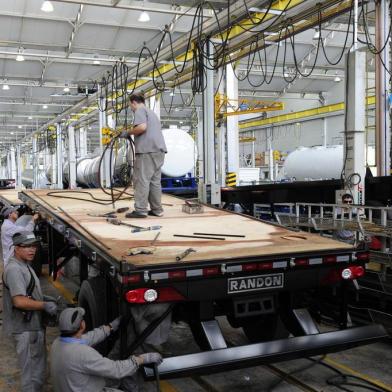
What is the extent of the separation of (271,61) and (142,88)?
5.80m

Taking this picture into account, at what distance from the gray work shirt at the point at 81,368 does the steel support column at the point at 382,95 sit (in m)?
6.39

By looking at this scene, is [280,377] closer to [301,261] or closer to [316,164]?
[301,261]

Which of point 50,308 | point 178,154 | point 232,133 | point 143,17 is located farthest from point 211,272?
point 178,154

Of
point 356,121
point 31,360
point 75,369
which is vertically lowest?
point 31,360

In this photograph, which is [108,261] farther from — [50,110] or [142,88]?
[50,110]

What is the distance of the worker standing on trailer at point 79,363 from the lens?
3.23 m

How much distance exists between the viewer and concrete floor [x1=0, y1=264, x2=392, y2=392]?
4434 mm

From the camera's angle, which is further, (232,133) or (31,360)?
(232,133)

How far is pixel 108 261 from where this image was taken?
12.0 feet

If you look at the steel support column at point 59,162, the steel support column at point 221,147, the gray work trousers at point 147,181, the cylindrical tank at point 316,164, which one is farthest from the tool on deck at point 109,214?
the steel support column at point 59,162

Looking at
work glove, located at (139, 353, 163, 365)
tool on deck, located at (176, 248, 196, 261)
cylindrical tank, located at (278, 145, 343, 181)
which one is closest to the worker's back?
work glove, located at (139, 353, 163, 365)

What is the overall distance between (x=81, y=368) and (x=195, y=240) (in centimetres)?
164

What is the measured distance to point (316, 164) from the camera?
16.2 metres

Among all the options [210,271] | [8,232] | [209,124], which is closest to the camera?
[210,271]
